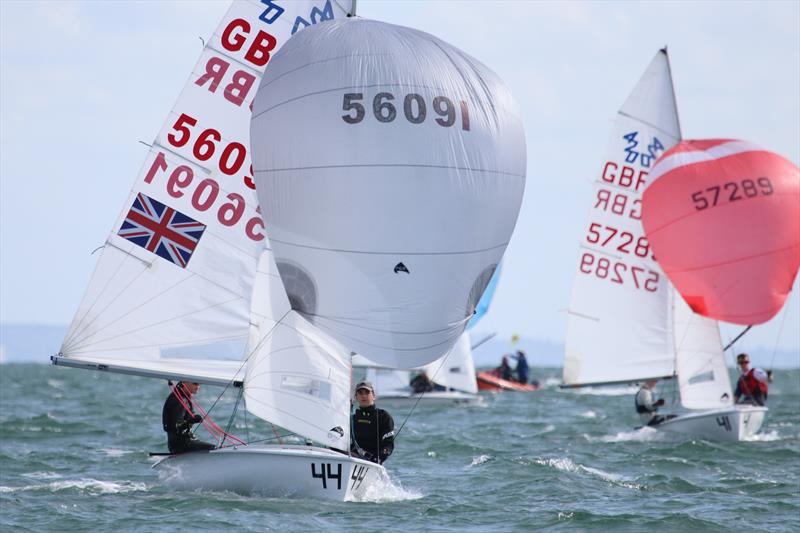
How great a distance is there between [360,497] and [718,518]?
332 cm

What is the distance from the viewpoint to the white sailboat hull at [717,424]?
1944 centimetres

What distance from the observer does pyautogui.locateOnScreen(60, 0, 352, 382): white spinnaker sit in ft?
41.8

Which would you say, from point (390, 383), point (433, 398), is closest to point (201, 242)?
point (390, 383)

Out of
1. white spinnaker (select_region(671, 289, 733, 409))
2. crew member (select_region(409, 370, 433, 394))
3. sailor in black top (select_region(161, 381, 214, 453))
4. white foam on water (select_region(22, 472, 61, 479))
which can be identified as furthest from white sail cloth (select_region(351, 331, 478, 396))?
sailor in black top (select_region(161, 381, 214, 453))

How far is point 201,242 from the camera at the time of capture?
13008mm

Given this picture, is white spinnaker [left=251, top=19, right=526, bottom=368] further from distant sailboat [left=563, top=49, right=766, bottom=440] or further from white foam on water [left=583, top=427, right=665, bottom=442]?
distant sailboat [left=563, top=49, right=766, bottom=440]

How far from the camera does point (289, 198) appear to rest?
11234 millimetres

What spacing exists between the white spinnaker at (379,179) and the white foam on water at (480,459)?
5.30 meters

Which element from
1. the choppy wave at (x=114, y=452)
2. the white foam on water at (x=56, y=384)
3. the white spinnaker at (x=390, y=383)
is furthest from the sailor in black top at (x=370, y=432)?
the white foam on water at (x=56, y=384)

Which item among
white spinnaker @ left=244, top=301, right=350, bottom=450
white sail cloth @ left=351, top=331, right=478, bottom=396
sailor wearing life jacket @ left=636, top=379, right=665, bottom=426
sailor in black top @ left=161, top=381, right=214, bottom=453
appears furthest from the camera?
white sail cloth @ left=351, top=331, right=478, bottom=396

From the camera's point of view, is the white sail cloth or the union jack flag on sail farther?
the white sail cloth

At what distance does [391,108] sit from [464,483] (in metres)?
5.13

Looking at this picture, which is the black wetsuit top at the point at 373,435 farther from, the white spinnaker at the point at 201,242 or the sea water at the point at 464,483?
the white spinnaker at the point at 201,242

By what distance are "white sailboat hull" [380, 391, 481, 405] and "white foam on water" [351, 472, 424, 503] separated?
16.5 m
